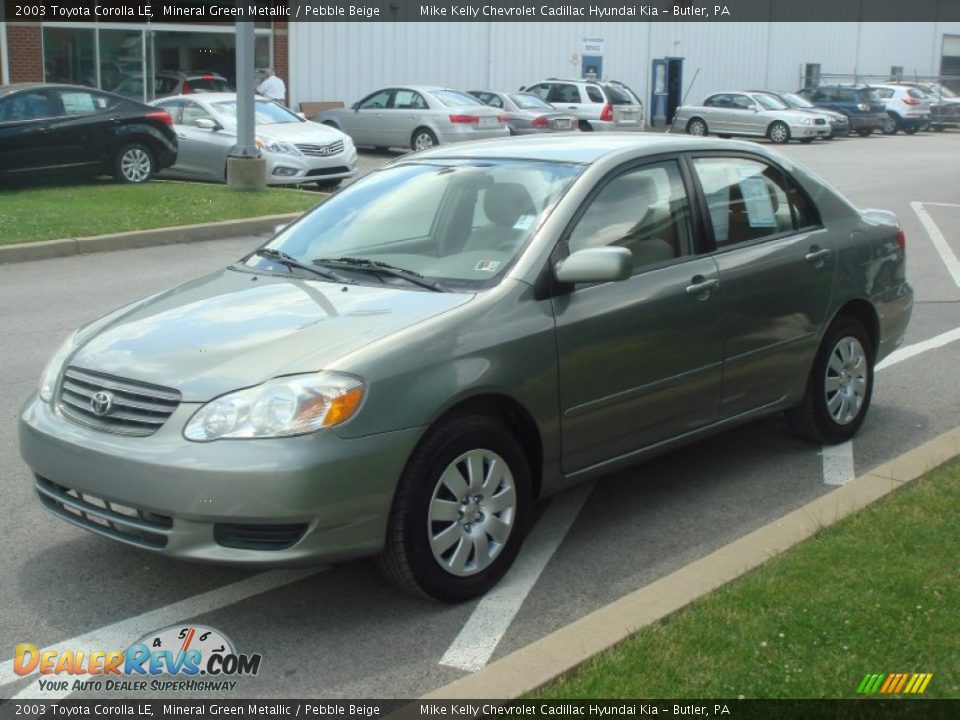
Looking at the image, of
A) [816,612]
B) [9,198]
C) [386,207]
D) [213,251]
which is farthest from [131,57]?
[816,612]

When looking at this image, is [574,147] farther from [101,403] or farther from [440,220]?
[101,403]

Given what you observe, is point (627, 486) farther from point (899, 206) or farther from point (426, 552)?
point (899, 206)

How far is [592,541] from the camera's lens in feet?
17.9

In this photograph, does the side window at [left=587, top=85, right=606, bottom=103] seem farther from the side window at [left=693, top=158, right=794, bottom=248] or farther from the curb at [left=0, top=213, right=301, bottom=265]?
the side window at [left=693, top=158, right=794, bottom=248]

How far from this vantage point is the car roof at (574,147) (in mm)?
5719

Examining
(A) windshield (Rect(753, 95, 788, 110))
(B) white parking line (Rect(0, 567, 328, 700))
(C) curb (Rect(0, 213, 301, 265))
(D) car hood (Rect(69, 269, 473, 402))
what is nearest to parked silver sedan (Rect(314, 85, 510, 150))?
(C) curb (Rect(0, 213, 301, 265))

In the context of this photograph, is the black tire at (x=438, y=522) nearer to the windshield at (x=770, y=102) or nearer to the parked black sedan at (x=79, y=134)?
the parked black sedan at (x=79, y=134)

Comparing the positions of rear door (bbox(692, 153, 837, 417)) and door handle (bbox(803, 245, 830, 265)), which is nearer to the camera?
rear door (bbox(692, 153, 837, 417))

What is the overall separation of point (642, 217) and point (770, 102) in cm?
3403

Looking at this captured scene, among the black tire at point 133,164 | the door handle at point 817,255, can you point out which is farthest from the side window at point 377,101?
the door handle at point 817,255

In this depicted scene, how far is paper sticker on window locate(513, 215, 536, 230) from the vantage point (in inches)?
209

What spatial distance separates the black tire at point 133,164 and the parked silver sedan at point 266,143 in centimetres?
130

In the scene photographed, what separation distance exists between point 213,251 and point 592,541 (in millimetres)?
9024

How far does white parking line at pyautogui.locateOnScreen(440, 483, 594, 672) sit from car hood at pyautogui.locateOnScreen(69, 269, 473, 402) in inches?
A: 42.2
